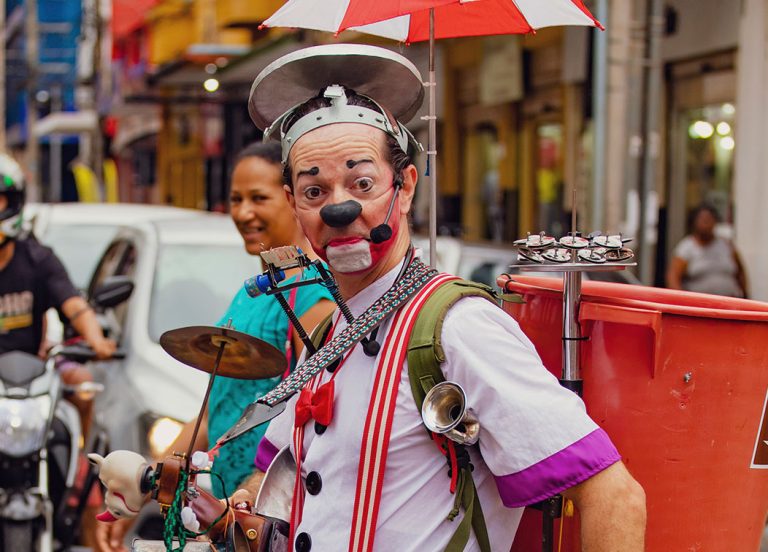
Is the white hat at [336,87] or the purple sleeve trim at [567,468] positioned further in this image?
the white hat at [336,87]

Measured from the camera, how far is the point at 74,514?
20.6 ft

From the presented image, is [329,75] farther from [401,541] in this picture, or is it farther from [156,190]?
[156,190]

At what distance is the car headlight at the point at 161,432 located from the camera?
5730 mm

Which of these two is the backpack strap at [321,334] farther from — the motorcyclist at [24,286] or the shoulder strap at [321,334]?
the motorcyclist at [24,286]

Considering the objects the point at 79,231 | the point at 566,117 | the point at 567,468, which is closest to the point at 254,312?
the point at 567,468

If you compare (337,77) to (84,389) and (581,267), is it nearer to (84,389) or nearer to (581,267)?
(581,267)

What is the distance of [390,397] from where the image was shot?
2361 millimetres

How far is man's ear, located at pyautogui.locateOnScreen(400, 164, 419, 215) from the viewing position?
8.48 ft

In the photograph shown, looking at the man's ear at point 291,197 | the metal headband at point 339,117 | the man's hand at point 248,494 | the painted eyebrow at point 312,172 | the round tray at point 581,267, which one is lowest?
the man's hand at point 248,494

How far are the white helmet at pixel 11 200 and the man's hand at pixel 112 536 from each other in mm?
1445

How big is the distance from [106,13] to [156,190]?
506cm

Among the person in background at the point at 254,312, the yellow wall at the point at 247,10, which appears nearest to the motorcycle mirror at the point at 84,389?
the person in background at the point at 254,312

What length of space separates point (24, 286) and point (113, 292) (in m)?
0.53

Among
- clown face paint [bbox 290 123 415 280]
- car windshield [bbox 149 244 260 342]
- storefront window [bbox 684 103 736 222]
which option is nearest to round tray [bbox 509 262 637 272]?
clown face paint [bbox 290 123 415 280]
